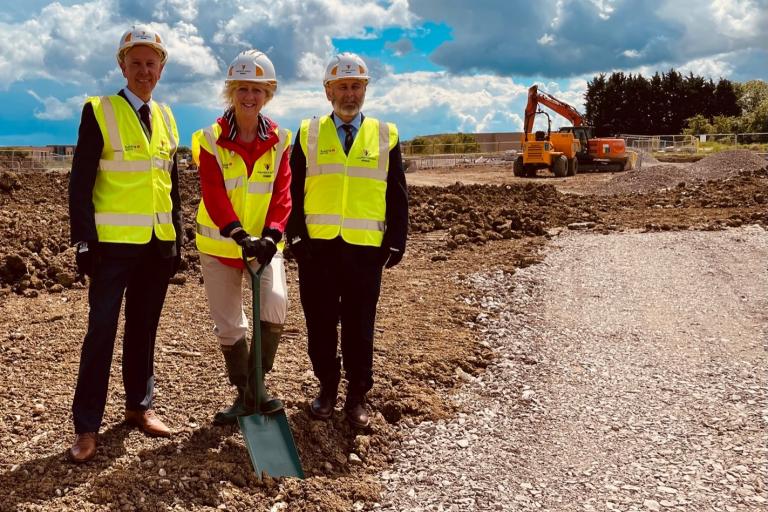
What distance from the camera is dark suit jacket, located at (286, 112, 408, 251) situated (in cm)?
422

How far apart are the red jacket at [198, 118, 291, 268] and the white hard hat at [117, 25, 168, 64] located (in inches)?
18.2

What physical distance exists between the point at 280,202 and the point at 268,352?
0.80 metres

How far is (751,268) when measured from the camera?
9.55m

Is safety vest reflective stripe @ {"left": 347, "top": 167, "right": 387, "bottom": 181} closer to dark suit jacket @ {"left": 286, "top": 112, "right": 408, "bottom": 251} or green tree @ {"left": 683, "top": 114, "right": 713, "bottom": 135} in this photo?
dark suit jacket @ {"left": 286, "top": 112, "right": 408, "bottom": 251}

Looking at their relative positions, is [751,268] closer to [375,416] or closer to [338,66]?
[375,416]

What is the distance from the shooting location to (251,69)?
3770 millimetres

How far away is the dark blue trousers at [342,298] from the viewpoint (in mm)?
4234

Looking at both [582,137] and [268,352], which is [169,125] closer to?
[268,352]

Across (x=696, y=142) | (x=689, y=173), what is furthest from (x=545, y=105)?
(x=696, y=142)

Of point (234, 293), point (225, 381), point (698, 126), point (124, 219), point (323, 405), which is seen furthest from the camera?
point (698, 126)

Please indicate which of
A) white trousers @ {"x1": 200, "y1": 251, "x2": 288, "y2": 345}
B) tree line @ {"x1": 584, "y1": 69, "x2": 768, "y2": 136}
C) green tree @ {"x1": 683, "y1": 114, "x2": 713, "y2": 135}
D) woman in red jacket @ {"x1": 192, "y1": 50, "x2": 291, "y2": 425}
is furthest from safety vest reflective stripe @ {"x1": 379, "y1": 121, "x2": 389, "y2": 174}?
tree line @ {"x1": 584, "y1": 69, "x2": 768, "y2": 136}


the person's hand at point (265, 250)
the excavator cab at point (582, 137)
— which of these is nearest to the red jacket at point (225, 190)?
the person's hand at point (265, 250)

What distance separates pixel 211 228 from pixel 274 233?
0.32 metres

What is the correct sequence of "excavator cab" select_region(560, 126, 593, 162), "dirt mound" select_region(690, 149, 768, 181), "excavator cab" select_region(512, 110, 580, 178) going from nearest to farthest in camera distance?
"dirt mound" select_region(690, 149, 768, 181) → "excavator cab" select_region(512, 110, 580, 178) → "excavator cab" select_region(560, 126, 593, 162)
